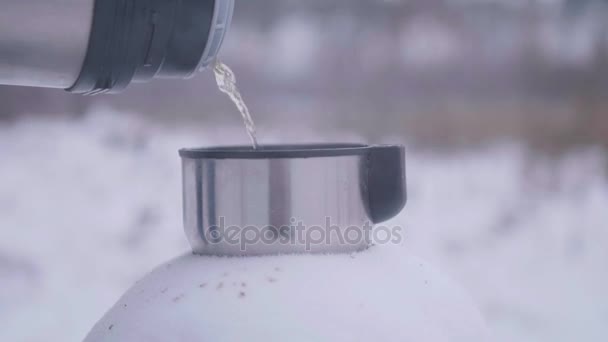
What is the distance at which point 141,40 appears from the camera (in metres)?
0.48

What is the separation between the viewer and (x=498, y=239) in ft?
3.73

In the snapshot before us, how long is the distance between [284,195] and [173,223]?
0.58m

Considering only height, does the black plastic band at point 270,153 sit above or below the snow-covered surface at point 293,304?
above

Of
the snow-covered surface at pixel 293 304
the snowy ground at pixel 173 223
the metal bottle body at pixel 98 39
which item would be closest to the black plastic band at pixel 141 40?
the metal bottle body at pixel 98 39

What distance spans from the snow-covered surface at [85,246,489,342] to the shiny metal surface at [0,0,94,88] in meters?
0.19

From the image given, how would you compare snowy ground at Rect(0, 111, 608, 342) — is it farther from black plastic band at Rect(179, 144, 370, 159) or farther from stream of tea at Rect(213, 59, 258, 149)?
black plastic band at Rect(179, 144, 370, 159)

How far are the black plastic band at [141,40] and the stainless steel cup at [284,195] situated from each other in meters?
0.08

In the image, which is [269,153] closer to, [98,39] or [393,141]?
[98,39]

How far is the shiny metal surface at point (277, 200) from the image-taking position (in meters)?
0.50

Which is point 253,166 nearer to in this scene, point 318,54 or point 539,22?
point 318,54

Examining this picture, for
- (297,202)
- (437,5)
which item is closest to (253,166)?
(297,202)

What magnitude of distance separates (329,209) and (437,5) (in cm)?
72

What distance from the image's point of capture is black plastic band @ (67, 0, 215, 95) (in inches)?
18.5

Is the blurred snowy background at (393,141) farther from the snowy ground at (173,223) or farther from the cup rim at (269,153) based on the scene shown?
the cup rim at (269,153)
